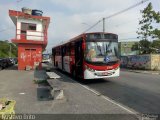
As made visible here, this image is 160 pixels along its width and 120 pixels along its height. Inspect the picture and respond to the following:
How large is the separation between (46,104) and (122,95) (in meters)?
3.90

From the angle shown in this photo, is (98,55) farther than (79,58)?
No

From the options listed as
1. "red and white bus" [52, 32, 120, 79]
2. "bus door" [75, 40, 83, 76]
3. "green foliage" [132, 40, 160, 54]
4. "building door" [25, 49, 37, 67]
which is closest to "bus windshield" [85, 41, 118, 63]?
"red and white bus" [52, 32, 120, 79]

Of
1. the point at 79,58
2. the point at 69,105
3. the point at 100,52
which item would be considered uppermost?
the point at 100,52

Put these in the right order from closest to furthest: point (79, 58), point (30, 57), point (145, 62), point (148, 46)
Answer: point (79, 58) → point (30, 57) → point (145, 62) → point (148, 46)

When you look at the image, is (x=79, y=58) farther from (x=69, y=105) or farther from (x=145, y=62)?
(x=145, y=62)

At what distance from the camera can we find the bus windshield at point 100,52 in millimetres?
16094

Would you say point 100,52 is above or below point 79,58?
above

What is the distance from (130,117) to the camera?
789 centimetres

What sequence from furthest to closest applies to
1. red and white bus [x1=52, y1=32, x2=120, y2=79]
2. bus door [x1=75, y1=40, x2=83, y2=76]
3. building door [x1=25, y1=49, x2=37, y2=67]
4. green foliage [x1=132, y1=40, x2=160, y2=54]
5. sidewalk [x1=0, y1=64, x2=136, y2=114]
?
green foliage [x1=132, y1=40, x2=160, y2=54]
building door [x1=25, y1=49, x2=37, y2=67]
bus door [x1=75, y1=40, x2=83, y2=76]
red and white bus [x1=52, y1=32, x2=120, y2=79]
sidewalk [x1=0, y1=64, x2=136, y2=114]

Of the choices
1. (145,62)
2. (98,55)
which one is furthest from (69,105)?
(145,62)

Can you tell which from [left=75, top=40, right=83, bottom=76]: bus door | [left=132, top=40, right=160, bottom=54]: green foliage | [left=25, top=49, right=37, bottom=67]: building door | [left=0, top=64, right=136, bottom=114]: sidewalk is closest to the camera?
[left=0, top=64, right=136, bottom=114]: sidewalk

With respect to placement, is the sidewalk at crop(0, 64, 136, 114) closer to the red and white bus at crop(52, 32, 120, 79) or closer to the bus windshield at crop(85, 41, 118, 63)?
the red and white bus at crop(52, 32, 120, 79)

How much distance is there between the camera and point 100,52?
638 inches

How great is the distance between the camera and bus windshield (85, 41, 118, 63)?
52.8 feet
